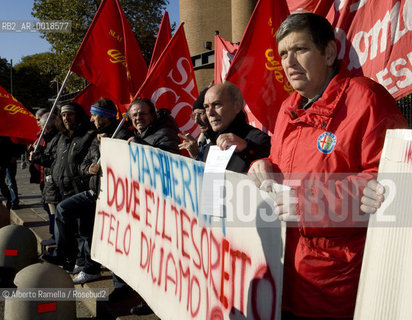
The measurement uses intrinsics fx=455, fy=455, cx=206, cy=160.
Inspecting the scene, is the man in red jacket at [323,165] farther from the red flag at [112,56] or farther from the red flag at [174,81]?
the red flag at [112,56]

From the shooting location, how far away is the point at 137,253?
3.45 metres

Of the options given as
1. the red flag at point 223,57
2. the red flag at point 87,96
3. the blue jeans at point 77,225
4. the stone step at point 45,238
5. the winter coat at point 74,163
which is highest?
the red flag at point 223,57

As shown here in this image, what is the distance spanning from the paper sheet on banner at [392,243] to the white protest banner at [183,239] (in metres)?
0.50

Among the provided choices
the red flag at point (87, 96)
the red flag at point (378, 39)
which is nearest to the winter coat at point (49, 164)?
the red flag at point (87, 96)

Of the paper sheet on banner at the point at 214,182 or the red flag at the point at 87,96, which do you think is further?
the red flag at the point at 87,96

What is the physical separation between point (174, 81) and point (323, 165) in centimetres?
340

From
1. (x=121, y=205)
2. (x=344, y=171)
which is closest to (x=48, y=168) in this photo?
(x=121, y=205)

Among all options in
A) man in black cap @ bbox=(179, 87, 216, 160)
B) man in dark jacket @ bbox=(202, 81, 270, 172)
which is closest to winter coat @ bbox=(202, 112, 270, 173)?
man in dark jacket @ bbox=(202, 81, 270, 172)

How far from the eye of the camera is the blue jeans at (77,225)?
14.5 ft

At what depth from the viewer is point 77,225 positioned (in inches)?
188

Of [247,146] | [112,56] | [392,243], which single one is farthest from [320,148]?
[112,56]

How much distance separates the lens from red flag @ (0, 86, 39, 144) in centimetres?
744

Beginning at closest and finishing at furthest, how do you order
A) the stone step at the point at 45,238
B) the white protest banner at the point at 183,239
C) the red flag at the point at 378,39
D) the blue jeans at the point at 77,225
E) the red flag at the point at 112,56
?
the white protest banner at the point at 183,239 → the red flag at the point at 378,39 → the stone step at the point at 45,238 → the blue jeans at the point at 77,225 → the red flag at the point at 112,56

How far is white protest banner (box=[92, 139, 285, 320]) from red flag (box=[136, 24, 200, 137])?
95cm
